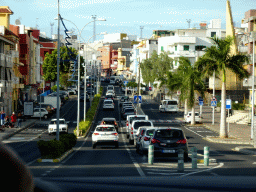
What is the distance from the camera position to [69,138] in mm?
29203

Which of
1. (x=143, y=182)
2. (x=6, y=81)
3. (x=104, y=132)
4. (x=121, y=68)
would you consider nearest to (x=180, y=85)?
(x=6, y=81)

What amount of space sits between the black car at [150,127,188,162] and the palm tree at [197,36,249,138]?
16116 millimetres

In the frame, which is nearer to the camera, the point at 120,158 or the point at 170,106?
the point at 120,158

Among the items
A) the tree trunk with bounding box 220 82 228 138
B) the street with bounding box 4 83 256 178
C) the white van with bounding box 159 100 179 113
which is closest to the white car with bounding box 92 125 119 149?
the street with bounding box 4 83 256 178

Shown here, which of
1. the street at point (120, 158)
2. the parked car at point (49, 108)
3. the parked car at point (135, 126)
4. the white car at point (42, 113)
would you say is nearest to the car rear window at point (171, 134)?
the street at point (120, 158)

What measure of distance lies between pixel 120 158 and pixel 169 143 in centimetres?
302

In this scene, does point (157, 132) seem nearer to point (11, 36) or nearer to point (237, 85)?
point (11, 36)

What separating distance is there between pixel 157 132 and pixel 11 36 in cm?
4701

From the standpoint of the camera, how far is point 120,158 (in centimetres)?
2450

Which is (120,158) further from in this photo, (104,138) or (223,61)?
(223,61)

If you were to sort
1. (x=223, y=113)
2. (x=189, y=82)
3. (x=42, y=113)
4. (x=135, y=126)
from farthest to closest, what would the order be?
(x=42, y=113), (x=189, y=82), (x=223, y=113), (x=135, y=126)

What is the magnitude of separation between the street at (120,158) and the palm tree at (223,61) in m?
5.57

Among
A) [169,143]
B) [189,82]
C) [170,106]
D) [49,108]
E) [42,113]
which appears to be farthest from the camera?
[170,106]

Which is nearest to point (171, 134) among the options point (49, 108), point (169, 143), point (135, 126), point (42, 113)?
point (169, 143)
